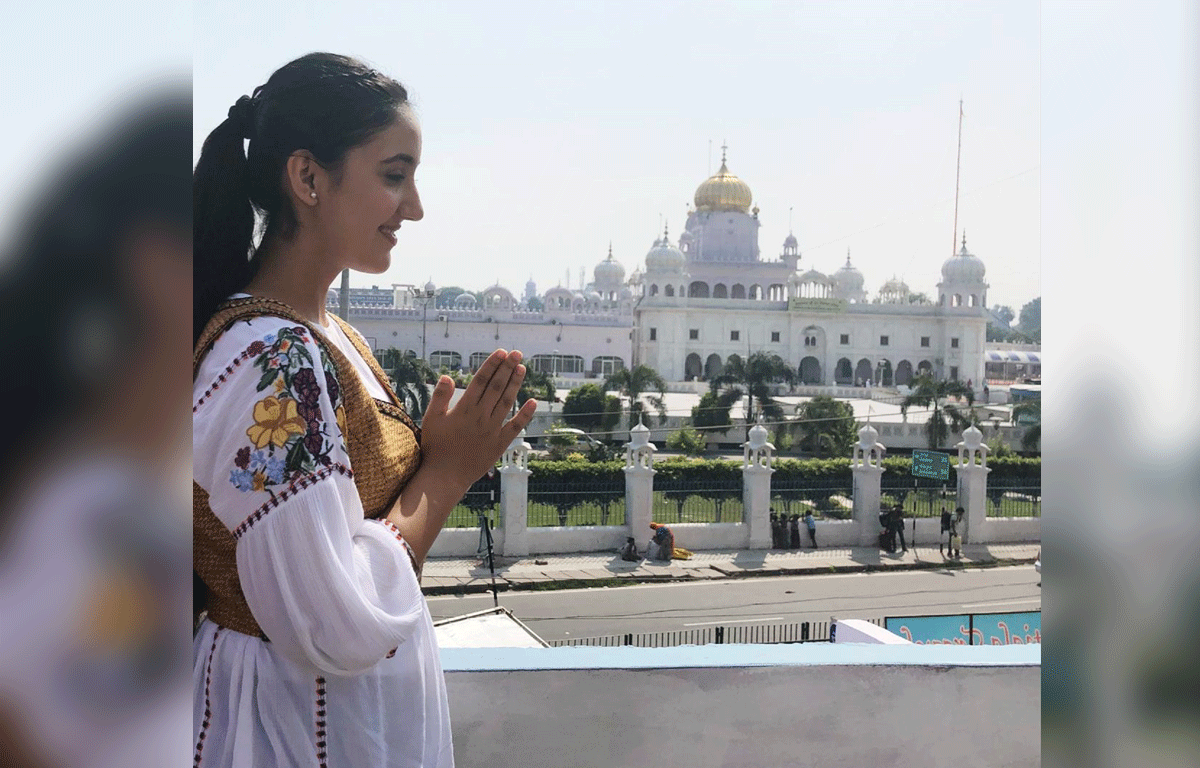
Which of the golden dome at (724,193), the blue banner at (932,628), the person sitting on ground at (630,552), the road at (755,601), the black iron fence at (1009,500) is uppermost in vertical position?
the golden dome at (724,193)

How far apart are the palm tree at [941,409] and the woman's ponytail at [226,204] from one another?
14.9 m

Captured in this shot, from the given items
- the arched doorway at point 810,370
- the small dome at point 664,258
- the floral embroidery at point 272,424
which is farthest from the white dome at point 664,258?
the floral embroidery at point 272,424

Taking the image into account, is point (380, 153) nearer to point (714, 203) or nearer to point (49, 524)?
point (49, 524)

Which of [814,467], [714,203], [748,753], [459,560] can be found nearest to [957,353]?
[714,203]

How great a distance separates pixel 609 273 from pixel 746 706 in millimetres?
24516

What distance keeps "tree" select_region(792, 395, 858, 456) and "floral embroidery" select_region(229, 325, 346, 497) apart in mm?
12759

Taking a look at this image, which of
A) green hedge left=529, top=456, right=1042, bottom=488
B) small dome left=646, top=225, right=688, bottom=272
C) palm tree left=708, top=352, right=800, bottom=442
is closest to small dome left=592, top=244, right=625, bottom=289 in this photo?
small dome left=646, top=225, right=688, bottom=272

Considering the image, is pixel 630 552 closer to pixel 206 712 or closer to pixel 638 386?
pixel 206 712

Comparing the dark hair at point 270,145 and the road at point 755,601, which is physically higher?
the dark hair at point 270,145

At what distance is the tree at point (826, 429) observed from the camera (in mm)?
13117

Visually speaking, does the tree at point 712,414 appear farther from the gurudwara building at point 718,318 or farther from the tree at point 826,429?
the gurudwara building at point 718,318

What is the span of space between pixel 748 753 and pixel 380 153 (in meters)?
0.66

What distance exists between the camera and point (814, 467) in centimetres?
1052

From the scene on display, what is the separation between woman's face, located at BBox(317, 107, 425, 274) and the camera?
60 centimetres
